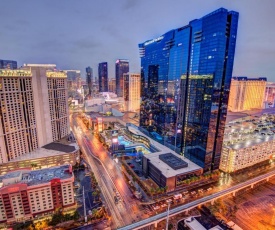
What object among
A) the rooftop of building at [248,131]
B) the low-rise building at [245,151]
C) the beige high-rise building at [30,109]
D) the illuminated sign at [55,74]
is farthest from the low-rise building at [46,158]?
the rooftop of building at [248,131]

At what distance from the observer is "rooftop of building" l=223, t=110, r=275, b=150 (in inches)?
3131

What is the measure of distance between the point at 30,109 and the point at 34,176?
34869 millimetres

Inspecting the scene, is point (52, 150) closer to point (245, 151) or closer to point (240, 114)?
point (245, 151)

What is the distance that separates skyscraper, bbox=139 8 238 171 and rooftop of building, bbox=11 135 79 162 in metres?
49.8

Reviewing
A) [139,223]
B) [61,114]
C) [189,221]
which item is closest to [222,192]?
[189,221]

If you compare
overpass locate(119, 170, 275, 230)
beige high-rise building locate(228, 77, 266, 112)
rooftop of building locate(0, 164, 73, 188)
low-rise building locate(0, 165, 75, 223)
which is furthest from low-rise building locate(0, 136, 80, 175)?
beige high-rise building locate(228, 77, 266, 112)

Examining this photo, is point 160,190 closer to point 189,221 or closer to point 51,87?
point 189,221

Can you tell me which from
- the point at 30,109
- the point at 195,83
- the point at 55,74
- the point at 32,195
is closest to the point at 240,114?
the point at 195,83

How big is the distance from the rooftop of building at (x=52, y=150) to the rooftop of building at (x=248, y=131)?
7359cm

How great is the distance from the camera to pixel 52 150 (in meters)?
76.2

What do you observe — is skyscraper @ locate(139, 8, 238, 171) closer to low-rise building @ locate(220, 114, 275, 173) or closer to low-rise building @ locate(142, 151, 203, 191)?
low-rise building @ locate(220, 114, 275, 173)

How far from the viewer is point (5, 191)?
43875mm

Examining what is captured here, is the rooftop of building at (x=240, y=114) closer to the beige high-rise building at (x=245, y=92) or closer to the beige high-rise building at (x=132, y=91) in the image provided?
the beige high-rise building at (x=245, y=92)

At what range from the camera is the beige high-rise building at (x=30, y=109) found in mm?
65812
